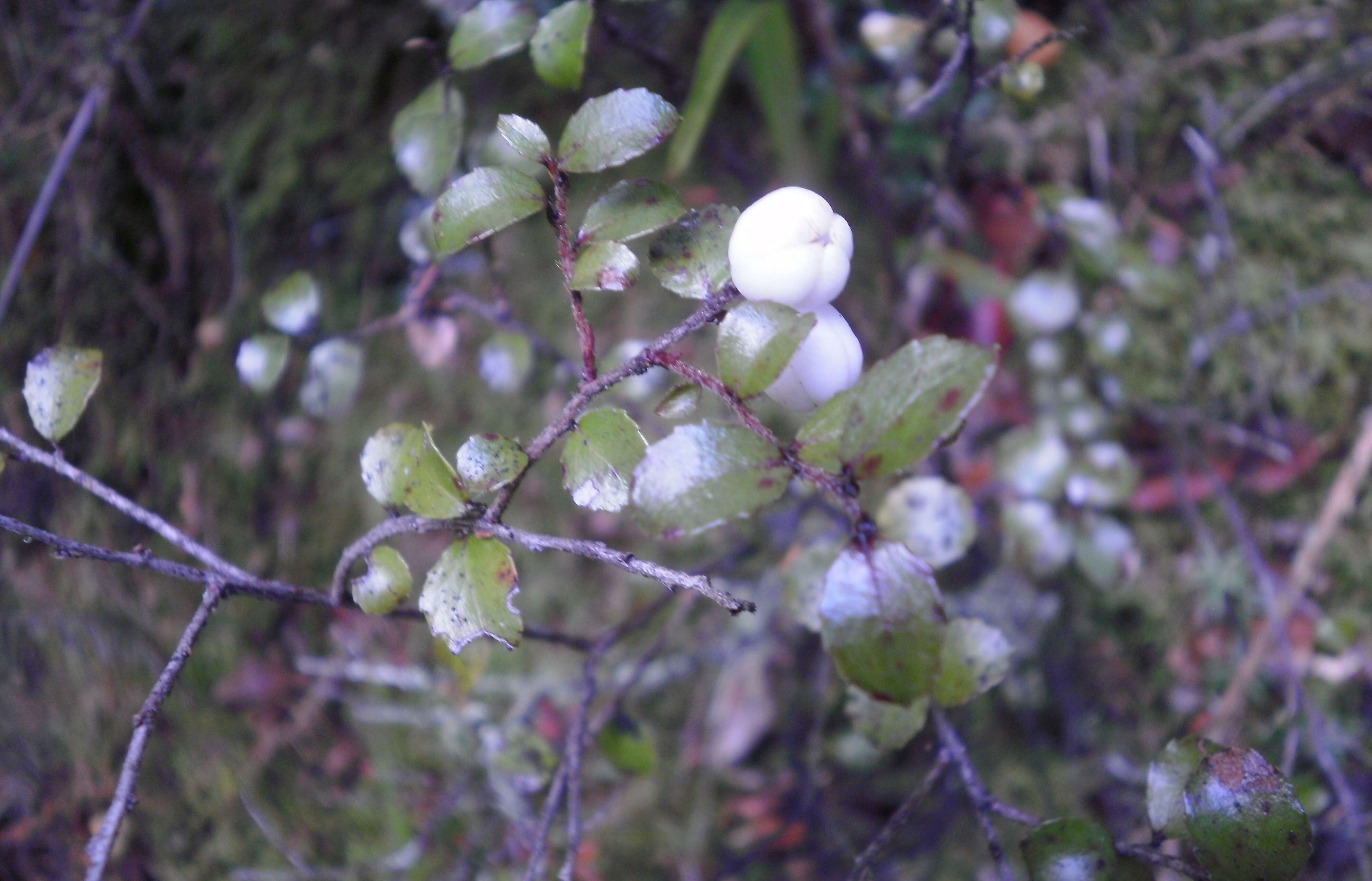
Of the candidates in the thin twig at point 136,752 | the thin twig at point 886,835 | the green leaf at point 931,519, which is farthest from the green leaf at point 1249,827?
the thin twig at point 136,752

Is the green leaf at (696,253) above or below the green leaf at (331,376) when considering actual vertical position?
above

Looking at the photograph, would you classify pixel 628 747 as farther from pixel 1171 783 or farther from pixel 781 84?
pixel 781 84

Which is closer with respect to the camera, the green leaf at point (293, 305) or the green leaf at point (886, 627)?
the green leaf at point (886, 627)

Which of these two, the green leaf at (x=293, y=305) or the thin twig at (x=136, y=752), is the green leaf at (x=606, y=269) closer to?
the thin twig at (x=136, y=752)

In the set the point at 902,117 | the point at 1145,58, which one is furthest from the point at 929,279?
the point at 1145,58

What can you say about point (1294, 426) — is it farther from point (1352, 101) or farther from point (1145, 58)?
point (1145, 58)

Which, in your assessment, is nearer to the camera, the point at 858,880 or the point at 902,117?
the point at 858,880
